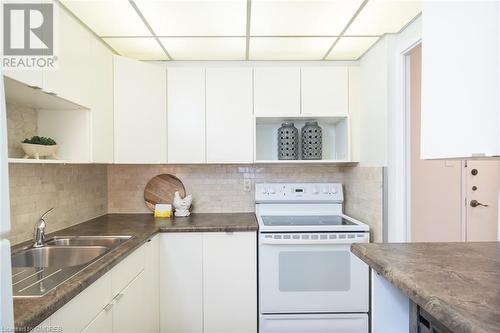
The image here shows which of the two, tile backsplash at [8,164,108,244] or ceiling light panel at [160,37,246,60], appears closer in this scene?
tile backsplash at [8,164,108,244]

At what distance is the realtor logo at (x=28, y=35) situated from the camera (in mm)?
1136

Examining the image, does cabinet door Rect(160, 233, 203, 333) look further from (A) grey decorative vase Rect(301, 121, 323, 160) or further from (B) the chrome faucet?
(A) grey decorative vase Rect(301, 121, 323, 160)

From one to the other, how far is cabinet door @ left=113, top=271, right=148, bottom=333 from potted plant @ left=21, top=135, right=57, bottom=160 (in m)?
0.82

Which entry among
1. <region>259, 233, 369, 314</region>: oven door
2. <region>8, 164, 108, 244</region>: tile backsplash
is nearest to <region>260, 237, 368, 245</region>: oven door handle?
<region>259, 233, 369, 314</region>: oven door

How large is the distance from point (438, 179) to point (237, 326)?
6.97ft

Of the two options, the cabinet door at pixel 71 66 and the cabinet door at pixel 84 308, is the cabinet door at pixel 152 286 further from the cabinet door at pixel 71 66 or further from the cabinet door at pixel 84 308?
the cabinet door at pixel 71 66

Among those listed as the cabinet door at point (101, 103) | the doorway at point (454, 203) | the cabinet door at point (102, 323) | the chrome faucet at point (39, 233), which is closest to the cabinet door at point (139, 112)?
the cabinet door at point (101, 103)

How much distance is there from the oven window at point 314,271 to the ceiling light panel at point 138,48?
1795 mm

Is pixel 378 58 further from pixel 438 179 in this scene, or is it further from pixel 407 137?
pixel 438 179

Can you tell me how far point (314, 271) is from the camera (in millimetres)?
1981

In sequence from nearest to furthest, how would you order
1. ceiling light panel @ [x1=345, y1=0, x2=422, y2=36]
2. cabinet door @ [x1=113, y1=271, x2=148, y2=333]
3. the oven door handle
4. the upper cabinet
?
1. the upper cabinet
2. cabinet door @ [x1=113, y1=271, x2=148, y2=333]
3. ceiling light panel @ [x1=345, y1=0, x2=422, y2=36]
4. the oven door handle

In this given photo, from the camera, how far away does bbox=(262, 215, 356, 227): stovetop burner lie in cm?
212

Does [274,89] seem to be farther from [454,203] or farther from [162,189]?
[454,203]

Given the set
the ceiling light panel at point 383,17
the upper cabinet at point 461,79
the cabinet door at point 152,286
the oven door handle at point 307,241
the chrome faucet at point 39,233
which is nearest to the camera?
the upper cabinet at point 461,79
